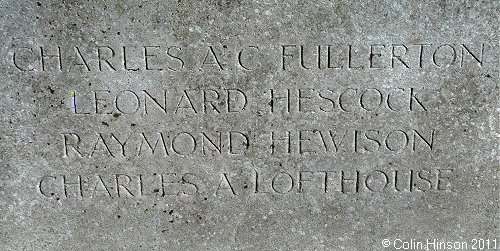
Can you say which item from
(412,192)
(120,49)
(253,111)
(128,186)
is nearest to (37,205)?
(128,186)

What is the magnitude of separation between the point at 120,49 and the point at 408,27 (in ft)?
4.60

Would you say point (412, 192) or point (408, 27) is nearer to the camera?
point (408, 27)

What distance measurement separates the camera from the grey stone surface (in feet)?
8.20

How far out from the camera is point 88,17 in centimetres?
248

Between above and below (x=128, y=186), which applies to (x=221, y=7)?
above

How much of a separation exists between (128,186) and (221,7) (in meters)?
1.05

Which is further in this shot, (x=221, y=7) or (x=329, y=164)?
(x=329, y=164)

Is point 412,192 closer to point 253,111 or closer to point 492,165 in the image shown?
point 492,165

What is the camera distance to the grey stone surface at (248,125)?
2500 millimetres

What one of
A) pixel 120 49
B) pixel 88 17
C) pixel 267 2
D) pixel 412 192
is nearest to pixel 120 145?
pixel 120 49

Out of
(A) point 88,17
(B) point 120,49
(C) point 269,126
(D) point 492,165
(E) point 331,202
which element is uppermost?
(A) point 88,17

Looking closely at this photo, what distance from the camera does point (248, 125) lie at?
2646 mm

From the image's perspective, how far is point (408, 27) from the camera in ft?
8.21

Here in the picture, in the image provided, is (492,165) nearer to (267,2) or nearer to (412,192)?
(412,192)
